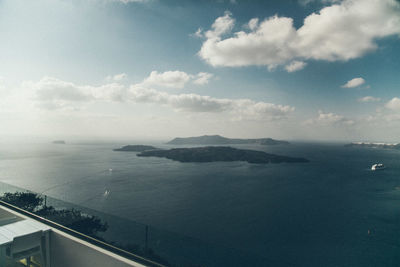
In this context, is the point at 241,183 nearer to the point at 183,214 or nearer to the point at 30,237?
the point at 183,214

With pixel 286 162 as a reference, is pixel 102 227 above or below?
above

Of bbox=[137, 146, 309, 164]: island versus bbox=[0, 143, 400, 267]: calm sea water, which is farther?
bbox=[137, 146, 309, 164]: island

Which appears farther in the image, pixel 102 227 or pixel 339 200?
pixel 339 200

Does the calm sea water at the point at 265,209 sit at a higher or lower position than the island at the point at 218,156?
lower

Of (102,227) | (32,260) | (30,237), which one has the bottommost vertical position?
(102,227)

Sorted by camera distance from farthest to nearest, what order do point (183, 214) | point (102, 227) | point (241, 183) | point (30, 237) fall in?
point (241, 183), point (183, 214), point (102, 227), point (30, 237)

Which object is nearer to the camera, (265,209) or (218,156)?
(265,209)

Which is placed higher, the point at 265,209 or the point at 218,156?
the point at 218,156

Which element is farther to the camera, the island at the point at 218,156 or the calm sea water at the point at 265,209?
the island at the point at 218,156

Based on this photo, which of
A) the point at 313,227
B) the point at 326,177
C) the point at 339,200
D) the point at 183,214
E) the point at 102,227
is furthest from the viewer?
the point at 326,177

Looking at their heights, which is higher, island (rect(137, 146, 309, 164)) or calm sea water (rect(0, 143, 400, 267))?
island (rect(137, 146, 309, 164))

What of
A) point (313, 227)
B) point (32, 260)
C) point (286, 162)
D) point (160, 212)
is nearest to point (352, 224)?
point (313, 227)
